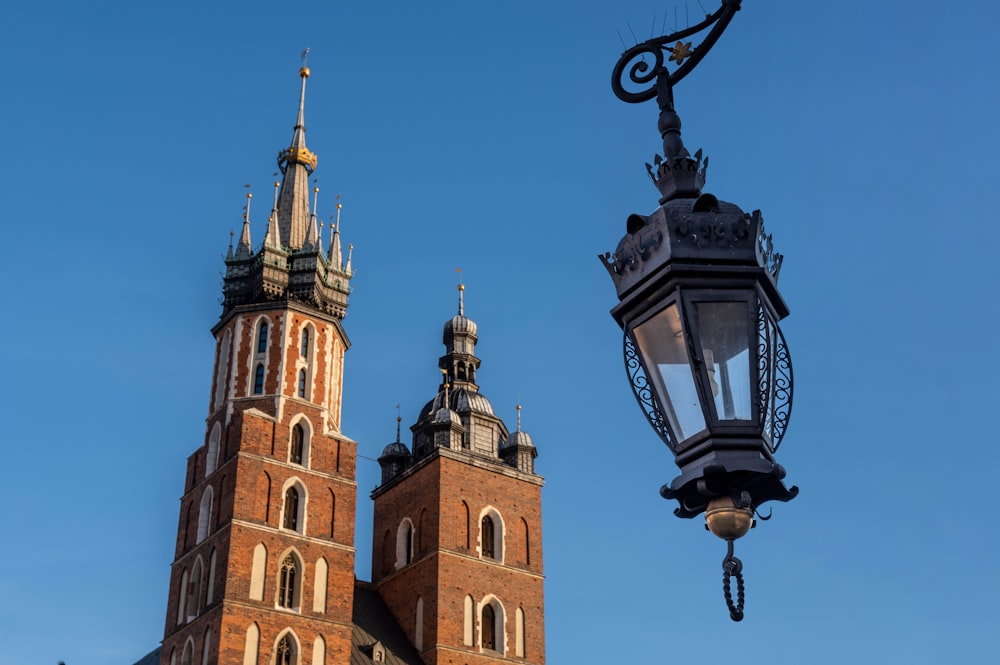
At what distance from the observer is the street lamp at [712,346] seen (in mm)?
4012

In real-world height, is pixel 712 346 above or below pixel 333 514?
below

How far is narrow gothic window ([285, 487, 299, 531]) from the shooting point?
3684 cm

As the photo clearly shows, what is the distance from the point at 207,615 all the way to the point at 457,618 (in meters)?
8.34

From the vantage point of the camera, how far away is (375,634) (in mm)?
39531

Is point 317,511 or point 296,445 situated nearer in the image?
point 317,511

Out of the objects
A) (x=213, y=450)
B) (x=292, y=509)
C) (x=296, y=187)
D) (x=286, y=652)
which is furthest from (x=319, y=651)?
(x=296, y=187)

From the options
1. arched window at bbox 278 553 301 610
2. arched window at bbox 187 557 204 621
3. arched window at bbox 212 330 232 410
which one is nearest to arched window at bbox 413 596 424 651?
arched window at bbox 278 553 301 610

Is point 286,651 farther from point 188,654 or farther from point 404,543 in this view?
point 404,543

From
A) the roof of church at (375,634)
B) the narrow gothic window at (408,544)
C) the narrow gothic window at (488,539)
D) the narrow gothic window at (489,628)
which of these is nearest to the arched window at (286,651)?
the roof of church at (375,634)

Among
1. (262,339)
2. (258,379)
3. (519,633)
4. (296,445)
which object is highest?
(262,339)

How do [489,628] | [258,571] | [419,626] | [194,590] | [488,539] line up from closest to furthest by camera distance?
[258,571], [194,590], [419,626], [489,628], [488,539]

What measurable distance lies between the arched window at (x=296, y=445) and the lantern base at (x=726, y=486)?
34456mm

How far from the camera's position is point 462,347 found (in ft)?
160

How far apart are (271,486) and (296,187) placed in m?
13.1
